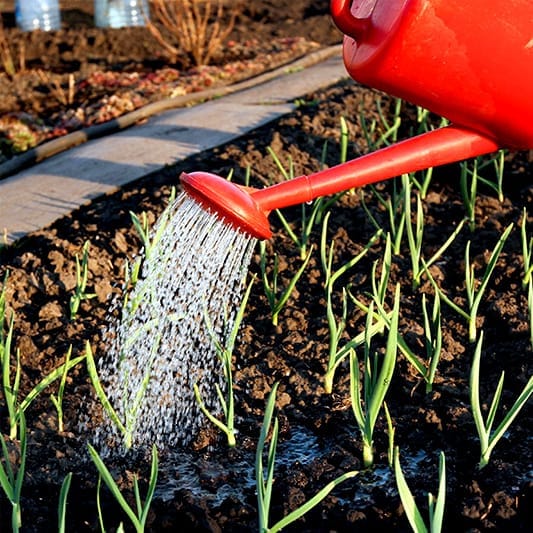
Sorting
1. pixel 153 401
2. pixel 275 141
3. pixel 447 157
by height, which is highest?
pixel 447 157

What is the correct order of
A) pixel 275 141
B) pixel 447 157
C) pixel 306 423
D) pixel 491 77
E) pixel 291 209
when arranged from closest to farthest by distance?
pixel 491 77, pixel 447 157, pixel 306 423, pixel 291 209, pixel 275 141

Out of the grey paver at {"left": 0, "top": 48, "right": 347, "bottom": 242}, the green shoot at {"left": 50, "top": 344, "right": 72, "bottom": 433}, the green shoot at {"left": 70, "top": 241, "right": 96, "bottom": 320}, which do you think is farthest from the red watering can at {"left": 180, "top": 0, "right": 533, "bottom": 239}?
the grey paver at {"left": 0, "top": 48, "right": 347, "bottom": 242}

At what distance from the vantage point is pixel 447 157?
6.72 ft

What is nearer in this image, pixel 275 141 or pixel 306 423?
pixel 306 423

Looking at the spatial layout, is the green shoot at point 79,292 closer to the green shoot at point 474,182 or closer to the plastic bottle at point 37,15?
the green shoot at point 474,182

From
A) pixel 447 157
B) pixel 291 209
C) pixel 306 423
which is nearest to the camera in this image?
pixel 447 157

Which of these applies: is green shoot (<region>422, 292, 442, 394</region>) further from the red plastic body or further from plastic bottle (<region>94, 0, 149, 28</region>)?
plastic bottle (<region>94, 0, 149, 28</region>)

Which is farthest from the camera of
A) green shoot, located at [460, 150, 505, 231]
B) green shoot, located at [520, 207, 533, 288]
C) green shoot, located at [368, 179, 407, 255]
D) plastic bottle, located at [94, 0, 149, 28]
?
plastic bottle, located at [94, 0, 149, 28]

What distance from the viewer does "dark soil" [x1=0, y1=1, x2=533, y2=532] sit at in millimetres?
2098

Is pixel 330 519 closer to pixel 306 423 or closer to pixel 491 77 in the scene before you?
pixel 306 423

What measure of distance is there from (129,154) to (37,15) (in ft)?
10.6

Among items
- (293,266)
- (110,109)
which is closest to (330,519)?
(293,266)

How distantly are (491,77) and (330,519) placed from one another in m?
0.90

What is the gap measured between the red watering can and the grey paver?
4.60ft
